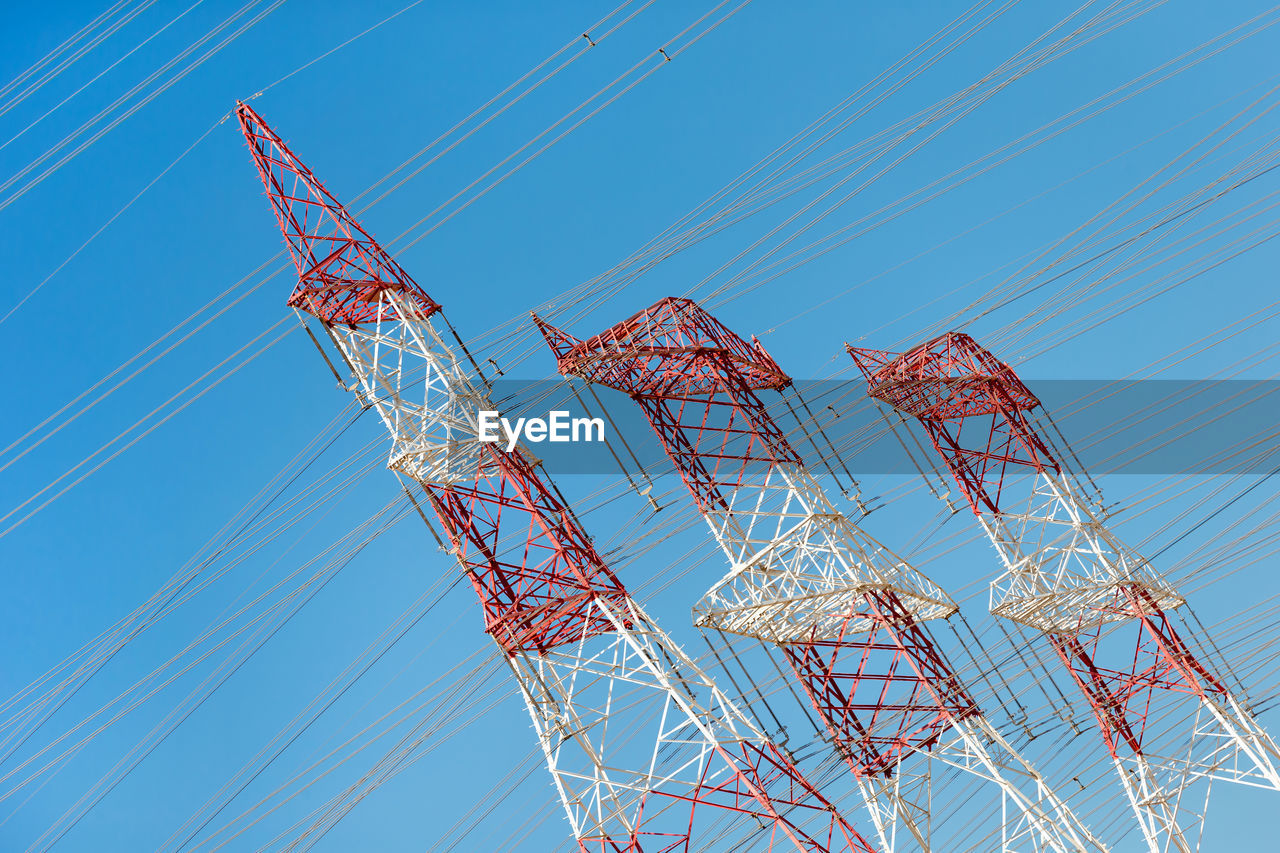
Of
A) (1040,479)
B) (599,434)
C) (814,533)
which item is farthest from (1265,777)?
(599,434)

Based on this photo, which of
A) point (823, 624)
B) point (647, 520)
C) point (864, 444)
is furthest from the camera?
point (864, 444)

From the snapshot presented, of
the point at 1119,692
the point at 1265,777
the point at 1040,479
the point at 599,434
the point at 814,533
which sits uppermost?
the point at 599,434

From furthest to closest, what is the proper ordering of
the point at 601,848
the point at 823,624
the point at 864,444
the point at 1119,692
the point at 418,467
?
1. the point at 864,444
2. the point at 1119,692
3. the point at 823,624
4. the point at 418,467
5. the point at 601,848

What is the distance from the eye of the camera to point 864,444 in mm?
33906

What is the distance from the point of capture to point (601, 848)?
20109 millimetres

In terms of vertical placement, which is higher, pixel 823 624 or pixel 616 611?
pixel 616 611

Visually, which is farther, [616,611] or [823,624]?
[823,624]

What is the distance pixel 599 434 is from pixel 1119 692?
57.5ft

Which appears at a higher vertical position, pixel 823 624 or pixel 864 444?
pixel 864 444

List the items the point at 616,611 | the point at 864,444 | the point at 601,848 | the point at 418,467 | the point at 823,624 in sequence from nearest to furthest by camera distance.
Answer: the point at 601,848
the point at 616,611
the point at 418,467
the point at 823,624
the point at 864,444

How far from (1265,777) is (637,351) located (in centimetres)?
1940

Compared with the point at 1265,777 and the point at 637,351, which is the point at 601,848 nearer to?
the point at 637,351

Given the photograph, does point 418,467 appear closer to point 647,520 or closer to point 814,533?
point 647,520

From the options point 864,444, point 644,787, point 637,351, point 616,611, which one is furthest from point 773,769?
point 864,444
